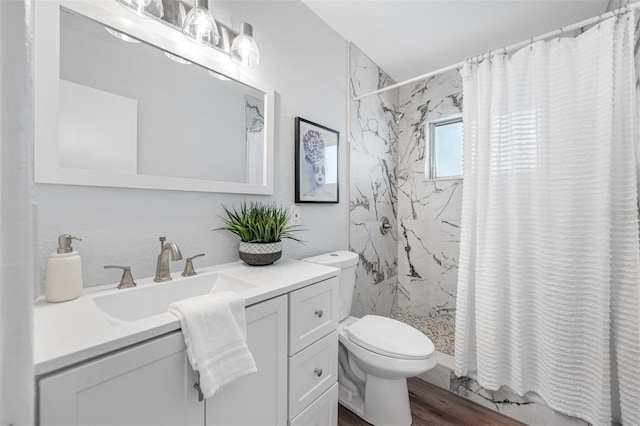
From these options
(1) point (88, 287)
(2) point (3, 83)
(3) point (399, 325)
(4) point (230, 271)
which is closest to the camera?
(2) point (3, 83)

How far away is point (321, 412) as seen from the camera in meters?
1.21

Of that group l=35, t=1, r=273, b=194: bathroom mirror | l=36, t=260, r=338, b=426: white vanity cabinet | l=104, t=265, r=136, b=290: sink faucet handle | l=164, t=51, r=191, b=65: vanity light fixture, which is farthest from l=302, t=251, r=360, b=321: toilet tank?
l=164, t=51, r=191, b=65: vanity light fixture

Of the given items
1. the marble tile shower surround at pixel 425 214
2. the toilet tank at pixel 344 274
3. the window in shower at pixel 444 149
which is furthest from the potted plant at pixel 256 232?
the window in shower at pixel 444 149

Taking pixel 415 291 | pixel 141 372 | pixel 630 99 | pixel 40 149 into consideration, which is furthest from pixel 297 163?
pixel 415 291

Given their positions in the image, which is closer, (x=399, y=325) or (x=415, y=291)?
(x=399, y=325)

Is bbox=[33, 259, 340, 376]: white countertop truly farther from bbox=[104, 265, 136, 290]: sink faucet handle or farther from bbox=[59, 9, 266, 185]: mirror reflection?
bbox=[59, 9, 266, 185]: mirror reflection

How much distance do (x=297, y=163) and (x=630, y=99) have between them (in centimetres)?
159

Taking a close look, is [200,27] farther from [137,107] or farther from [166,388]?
[166,388]

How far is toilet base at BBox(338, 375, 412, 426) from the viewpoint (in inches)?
56.6

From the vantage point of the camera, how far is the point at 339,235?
78.3 inches

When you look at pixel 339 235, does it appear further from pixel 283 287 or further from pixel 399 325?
pixel 283 287

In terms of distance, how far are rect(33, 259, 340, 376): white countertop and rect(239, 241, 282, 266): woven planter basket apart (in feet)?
0.58

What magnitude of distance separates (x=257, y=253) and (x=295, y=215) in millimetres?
444

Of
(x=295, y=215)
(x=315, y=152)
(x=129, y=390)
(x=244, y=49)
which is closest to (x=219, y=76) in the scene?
(x=244, y=49)
